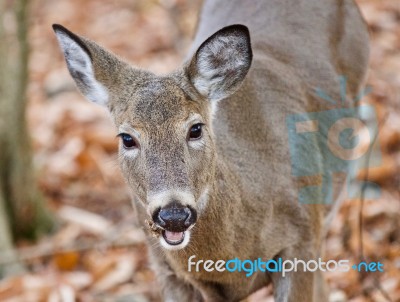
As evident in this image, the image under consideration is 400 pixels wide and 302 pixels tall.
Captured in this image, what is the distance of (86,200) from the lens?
9.06 metres

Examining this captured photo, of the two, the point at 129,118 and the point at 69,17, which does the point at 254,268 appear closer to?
the point at 129,118

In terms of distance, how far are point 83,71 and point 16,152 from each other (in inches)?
128

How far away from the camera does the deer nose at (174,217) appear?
417cm

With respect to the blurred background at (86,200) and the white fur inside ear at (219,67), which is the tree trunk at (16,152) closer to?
the blurred background at (86,200)

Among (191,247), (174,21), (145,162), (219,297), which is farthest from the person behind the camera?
(174,21)

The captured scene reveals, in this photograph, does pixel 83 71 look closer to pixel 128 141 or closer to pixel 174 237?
pixel 128 141

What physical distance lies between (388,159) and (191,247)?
3671mm

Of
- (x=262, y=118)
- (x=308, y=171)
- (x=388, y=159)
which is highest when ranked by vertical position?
(x=262, y=118)

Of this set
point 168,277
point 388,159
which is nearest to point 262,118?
point 168,277

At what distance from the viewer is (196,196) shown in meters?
4.54

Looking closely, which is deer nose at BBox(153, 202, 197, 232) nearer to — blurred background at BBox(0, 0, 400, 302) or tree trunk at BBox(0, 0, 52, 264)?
blurred background at BBox(0, 0, 400, 302)

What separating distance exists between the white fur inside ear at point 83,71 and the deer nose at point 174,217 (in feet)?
3.77
